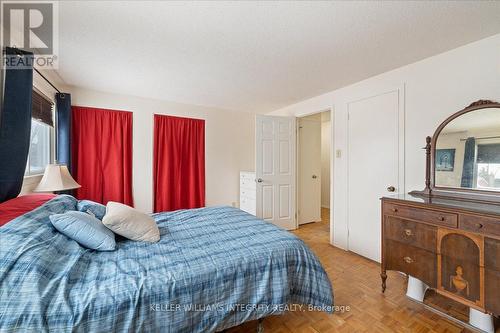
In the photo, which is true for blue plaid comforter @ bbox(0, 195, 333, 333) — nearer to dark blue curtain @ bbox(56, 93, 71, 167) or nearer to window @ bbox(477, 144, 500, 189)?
dark blue curtain @ bbox(56, 93, 71, 167)

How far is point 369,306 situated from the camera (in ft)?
6.14

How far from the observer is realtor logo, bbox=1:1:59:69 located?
4.88ft

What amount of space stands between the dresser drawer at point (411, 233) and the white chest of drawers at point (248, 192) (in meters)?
2.08

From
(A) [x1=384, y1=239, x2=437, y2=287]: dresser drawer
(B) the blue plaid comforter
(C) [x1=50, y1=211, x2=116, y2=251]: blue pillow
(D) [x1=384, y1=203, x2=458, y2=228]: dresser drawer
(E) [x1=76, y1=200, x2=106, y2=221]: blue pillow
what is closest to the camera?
(B) the blue plaid comforter

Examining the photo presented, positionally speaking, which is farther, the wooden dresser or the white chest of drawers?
the white chest of drawers

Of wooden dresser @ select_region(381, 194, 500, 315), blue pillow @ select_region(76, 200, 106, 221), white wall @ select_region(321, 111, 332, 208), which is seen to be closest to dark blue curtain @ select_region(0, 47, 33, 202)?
blue pillow @ select_region(76, 200, 106, 221)

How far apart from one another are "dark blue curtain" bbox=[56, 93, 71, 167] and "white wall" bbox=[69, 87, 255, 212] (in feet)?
0.90

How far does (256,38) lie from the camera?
184 cm

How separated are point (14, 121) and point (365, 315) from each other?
3.13 metres

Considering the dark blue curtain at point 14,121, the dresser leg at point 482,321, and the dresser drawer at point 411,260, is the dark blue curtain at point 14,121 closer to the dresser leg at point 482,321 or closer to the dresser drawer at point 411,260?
the dresser drawer at point 411,260

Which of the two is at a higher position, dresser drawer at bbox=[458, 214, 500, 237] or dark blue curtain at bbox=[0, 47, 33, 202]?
dark blue curtain at bbox=[0, 47, 33, 202]

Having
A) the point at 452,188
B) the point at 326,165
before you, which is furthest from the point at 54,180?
the point at 326,165

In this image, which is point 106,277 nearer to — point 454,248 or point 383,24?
point 454,248

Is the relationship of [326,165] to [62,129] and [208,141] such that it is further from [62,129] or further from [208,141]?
[62,129]
